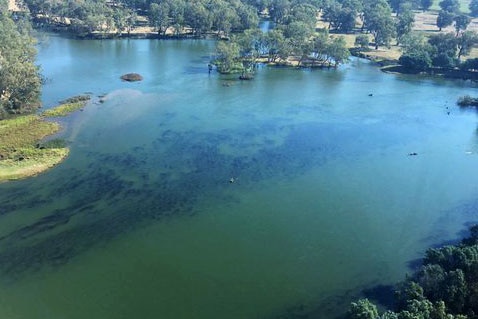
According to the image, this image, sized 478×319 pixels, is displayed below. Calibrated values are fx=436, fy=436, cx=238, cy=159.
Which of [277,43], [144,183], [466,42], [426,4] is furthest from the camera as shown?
[426,4]

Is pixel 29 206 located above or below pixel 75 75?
below

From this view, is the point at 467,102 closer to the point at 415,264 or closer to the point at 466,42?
the point at 466,42

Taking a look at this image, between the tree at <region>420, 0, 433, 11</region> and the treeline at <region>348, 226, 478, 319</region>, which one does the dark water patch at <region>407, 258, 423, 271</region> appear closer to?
the treeline at <region>348, 226, 478, 319</region>

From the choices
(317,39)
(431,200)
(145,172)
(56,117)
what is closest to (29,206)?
(145,172)

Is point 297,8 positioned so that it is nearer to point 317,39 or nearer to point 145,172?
point 317,39

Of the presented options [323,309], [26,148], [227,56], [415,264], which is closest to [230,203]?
[323,309]

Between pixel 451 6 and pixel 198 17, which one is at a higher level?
pixel 451 6
